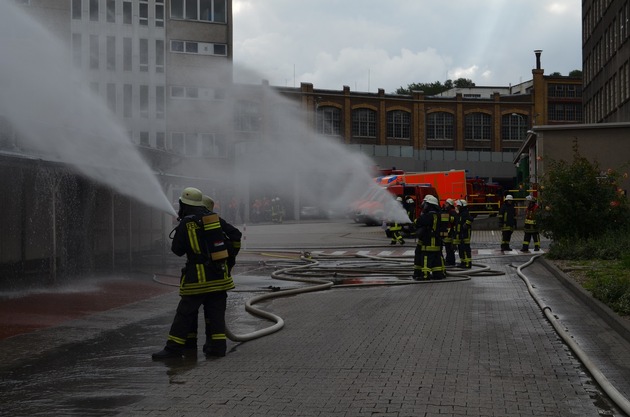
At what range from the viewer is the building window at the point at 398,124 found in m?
75.7

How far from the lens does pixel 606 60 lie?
52938 mm

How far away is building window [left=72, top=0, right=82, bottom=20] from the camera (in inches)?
1332

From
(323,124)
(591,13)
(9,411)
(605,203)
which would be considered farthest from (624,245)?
(323,124)

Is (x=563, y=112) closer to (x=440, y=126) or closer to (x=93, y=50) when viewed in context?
(x=440, y=126)

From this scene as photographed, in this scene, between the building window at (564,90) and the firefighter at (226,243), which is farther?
the building window at (564,90)

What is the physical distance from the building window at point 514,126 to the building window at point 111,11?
163 ft

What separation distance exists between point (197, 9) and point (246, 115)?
16.1 metres

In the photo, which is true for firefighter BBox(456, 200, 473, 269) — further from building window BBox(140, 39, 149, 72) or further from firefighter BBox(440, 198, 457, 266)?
building window BBox(140, 39, 149, 72)

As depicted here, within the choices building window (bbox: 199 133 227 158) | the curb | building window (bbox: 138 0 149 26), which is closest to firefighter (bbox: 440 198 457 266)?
the curb

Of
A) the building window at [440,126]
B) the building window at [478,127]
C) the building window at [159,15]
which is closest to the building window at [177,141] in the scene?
the building window at [159,15]

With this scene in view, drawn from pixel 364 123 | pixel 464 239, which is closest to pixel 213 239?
pixel 464 239

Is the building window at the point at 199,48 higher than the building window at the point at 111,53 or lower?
higher

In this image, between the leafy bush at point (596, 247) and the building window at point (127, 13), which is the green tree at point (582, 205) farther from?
the building window at point (127, 13)

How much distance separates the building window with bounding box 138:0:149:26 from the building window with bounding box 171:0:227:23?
3452 millimetres
